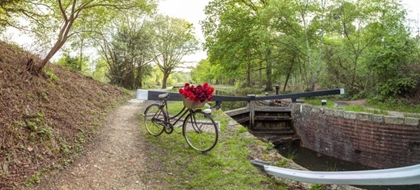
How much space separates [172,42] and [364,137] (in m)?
17.6

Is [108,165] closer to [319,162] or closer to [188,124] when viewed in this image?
[188,124]

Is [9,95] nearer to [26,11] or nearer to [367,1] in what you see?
[26,11]

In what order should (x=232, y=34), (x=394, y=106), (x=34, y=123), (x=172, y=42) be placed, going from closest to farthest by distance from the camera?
(x=34, y=123), (x=394, y=106), (x=232, y=34), (x=172, y=42)

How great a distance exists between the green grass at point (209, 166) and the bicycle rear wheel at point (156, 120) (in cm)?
21

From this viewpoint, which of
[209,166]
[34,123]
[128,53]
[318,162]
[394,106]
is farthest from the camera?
[128,53]

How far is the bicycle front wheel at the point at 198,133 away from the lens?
4.01 m

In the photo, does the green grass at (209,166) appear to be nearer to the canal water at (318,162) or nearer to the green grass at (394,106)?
the canal water at (318,162)

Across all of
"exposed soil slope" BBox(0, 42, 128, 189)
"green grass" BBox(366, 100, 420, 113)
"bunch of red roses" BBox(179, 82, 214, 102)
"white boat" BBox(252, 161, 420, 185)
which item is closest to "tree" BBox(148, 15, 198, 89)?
"exposed soil slope" BBox(0, 42, 128, 189)

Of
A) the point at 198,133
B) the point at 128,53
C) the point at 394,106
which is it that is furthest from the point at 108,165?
the point at 128,53

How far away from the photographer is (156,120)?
185 inches

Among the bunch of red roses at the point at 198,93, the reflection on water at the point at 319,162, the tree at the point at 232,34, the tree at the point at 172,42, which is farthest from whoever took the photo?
the tree at the point at 172,42

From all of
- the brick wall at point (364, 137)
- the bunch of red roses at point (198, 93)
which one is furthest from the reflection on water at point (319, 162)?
the bunch of red roses at point (198, 93)

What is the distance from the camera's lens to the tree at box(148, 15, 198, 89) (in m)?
20.5

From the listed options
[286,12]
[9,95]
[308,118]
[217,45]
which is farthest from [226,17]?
[9,95]
